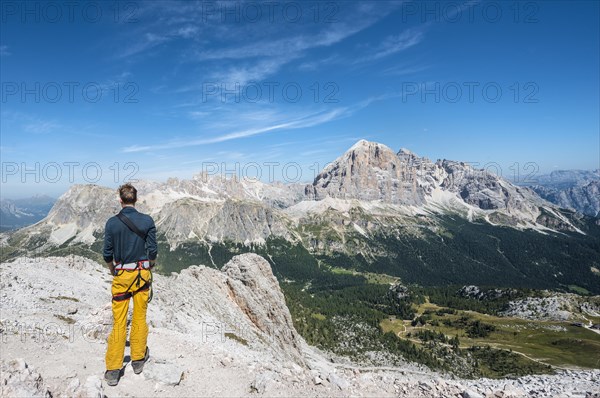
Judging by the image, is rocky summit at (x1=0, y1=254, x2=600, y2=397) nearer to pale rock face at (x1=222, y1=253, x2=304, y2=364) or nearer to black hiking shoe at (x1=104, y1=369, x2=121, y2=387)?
black hiking shoe at (x1=104, y1=369, x2=121, y2=387)

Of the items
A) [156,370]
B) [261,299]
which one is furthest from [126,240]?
[261,299]

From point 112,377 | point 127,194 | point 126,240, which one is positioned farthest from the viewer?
point 127,194

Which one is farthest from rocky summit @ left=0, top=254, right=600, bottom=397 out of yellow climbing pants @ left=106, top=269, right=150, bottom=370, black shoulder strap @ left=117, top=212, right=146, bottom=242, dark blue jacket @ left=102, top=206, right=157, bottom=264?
black shoulder strap @ left=117, top=212, right=146, bottom=242

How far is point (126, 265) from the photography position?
39.4 feet

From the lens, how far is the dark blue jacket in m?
11.6

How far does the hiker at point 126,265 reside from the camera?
1164 centimetres

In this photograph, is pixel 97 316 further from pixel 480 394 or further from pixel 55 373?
pixel 480 394

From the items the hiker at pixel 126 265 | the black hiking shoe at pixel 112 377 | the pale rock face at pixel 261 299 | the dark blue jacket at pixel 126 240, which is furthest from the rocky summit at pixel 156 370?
the pale rock face at pixel 261 299

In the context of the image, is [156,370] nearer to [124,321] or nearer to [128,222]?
[124,321]

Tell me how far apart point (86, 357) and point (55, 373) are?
238cm

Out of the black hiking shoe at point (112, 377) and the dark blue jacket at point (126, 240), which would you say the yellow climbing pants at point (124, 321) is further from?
the dark blue jacket at point (126, 240)

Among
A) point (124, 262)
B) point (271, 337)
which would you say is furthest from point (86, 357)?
point (271, 337)

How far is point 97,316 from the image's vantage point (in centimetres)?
1911

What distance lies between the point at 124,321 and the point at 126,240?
119 inches
